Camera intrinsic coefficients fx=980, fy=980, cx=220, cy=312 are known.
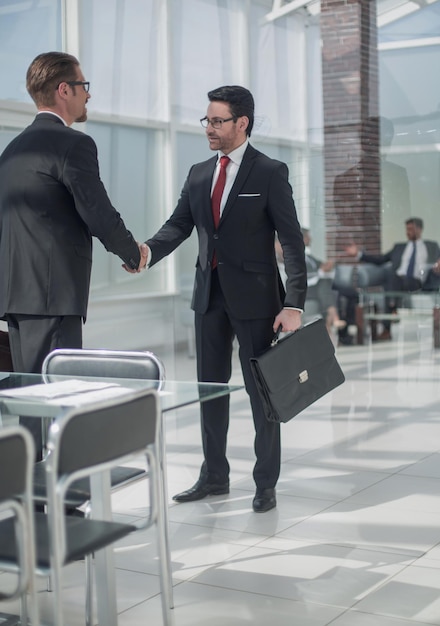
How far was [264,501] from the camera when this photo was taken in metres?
4.27

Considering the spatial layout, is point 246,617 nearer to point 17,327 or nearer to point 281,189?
point 17,327

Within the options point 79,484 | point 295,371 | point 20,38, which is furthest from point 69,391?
point 20,38

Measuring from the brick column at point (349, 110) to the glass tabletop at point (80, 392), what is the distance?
691 centimetres

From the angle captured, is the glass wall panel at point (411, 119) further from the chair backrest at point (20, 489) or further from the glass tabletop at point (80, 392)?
the chair backrest at point (20, 489)

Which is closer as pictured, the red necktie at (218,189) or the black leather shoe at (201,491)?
the red necktie at (218,189)

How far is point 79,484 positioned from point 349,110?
7.57 m

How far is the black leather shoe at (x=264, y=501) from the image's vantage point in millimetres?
A: 4258

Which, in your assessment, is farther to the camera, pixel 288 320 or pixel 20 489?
pixel 288 320

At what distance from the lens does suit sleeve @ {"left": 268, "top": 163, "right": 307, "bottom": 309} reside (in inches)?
164

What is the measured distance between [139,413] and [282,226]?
1.86m

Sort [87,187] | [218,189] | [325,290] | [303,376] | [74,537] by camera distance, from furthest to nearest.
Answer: [325,290] → [218,189] → [303,376] → [87,187] → [74,537]

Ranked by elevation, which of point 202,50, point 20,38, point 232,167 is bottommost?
point 232,167

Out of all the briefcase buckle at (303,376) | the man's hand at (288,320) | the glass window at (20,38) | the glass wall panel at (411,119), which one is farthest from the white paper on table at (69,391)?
the glass wall panel at (411,119)

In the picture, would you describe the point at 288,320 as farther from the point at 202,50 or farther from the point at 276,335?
the point at 202,50
